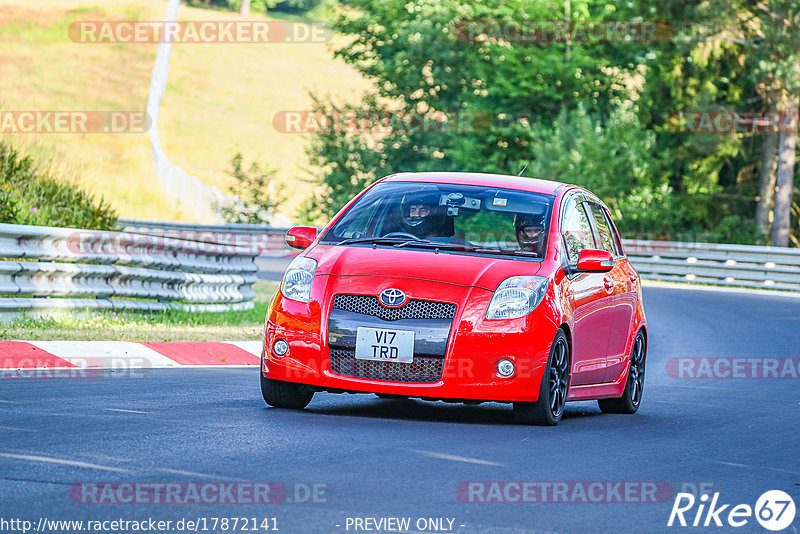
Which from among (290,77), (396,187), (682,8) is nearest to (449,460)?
(396,187)

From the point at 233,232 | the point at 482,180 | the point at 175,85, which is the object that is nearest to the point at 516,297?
the point at 482,180

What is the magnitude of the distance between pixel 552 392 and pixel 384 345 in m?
1.30

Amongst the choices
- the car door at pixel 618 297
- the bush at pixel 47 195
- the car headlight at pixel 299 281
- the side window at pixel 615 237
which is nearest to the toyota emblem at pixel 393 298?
the car headlight at pixel 299 281

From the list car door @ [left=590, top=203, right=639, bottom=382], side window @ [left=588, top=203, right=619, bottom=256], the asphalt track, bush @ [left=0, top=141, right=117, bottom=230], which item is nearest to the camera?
the asphalt track

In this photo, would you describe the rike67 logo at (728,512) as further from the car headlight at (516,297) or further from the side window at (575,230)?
the side window at (575,230)

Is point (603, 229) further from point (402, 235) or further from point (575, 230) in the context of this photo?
point (402, 235)

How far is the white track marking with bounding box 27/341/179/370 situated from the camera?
12516mm

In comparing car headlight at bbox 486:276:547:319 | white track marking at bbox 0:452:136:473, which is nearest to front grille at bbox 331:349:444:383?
car headlight at bbox 486:276:547:319

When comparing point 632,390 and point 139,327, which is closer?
point 632,390

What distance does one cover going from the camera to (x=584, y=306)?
34.4 ft

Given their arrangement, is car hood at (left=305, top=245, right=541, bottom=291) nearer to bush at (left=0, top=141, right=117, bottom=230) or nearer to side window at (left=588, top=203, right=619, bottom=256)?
side window at (left=588, top=203, right=619, bottom=256)

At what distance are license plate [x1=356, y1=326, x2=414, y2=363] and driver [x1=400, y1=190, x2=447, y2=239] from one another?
1291 millimetres

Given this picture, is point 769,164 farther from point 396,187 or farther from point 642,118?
point 396,187

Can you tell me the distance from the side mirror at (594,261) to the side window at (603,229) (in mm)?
1500
